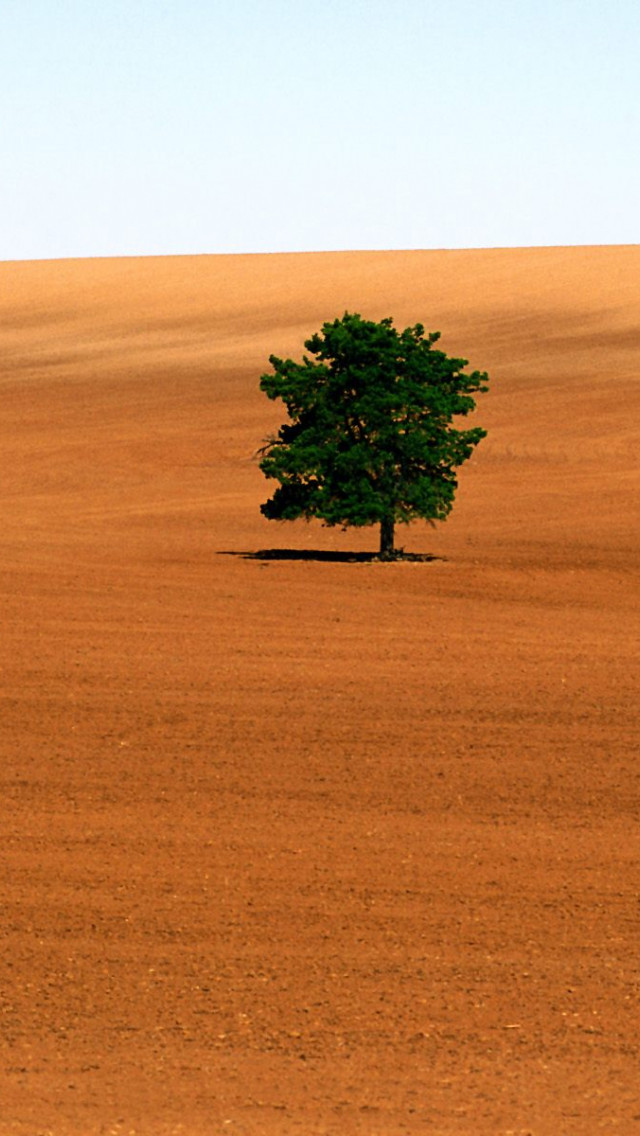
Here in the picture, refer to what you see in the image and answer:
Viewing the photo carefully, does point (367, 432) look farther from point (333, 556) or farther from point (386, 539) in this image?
point (333, 556)

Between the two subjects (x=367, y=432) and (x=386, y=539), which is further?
(x=386, y=539)

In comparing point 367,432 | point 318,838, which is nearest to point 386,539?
point 367,432

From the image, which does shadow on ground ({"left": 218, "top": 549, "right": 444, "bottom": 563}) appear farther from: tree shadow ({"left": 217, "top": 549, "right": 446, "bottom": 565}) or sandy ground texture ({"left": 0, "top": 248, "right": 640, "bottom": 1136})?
sandy ground texture ({"left": 0, "top": 248, "right": 640, "bottom": 1136})

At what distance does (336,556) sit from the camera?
34844mm

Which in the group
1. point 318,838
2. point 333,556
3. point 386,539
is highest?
point 386,539

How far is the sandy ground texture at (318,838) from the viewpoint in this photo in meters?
9.19

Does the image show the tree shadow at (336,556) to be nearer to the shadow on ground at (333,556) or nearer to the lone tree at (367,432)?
the shadow on ground at (333,556)

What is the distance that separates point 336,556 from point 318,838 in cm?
2136

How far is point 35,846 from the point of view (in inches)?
526

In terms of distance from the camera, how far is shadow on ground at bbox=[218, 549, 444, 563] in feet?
111

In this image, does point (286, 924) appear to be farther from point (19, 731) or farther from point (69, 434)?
point (69, 434)

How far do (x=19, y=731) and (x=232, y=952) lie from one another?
6485 millimetres

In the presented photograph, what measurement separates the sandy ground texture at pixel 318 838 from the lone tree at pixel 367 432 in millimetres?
1352

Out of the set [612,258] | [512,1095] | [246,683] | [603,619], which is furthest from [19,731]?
[612,258]
